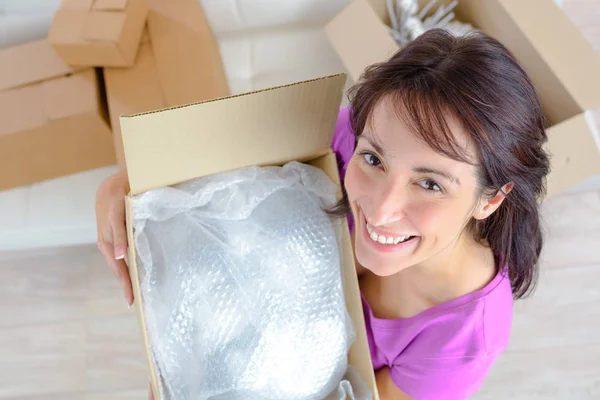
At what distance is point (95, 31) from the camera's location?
1076 mm

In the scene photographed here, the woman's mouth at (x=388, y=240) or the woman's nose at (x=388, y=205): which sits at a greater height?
the woman's nose at (x=388, y=205)

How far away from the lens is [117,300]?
134 cm

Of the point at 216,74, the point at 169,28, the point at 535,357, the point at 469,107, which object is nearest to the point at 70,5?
the point at 169,28

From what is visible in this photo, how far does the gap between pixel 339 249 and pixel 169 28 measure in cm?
70

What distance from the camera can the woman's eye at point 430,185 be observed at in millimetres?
619

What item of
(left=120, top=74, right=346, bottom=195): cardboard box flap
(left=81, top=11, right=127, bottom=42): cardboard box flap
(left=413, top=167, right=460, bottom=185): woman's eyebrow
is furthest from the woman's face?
(left=81, top=11, right=127, bottom=42): cardboard box flap

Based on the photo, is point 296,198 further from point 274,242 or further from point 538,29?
point 538,29

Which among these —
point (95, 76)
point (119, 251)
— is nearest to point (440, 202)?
point (119, 251)

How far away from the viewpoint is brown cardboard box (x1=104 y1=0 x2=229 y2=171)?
3.69 feet

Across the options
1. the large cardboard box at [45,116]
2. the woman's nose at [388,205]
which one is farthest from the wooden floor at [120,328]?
the woman's nose at [388,205]

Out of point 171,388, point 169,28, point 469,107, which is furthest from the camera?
point 169,28

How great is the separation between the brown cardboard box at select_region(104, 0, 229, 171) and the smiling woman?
41 cm

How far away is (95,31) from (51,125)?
0.75 feet

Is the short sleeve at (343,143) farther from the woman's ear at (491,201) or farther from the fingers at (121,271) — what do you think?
the fingers at (121,271)
